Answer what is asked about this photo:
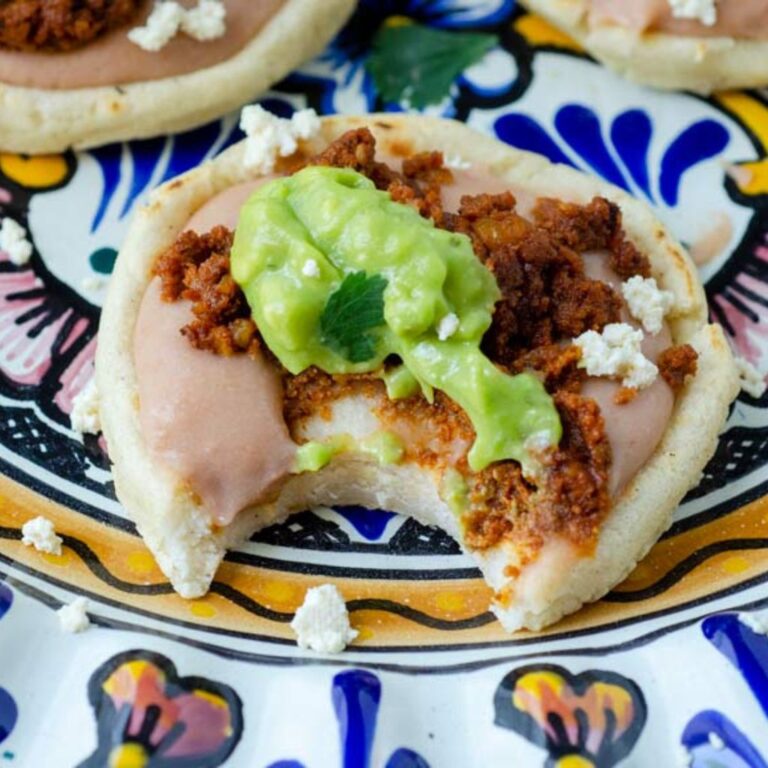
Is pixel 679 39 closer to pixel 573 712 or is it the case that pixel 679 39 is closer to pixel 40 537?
pixel 573 712

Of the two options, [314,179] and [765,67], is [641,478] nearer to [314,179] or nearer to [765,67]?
[314,179]

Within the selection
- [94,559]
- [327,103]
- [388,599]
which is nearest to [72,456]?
[94,559]

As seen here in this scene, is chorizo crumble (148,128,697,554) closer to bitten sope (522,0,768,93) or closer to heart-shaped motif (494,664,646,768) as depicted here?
heart-shaped motif (494,664,646,768)

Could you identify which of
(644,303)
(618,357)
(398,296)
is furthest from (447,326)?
(644,303)

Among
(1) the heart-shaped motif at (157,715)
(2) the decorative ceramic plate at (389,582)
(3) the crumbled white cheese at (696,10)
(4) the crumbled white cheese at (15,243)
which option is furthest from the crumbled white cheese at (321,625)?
(3) the crumbled white cheese at (696,10)

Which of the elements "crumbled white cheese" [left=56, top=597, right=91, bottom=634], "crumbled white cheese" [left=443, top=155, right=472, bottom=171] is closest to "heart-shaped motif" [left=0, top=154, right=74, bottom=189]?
"crumbled white cheese" [left=443, top=155, right=472, bottom=171]
